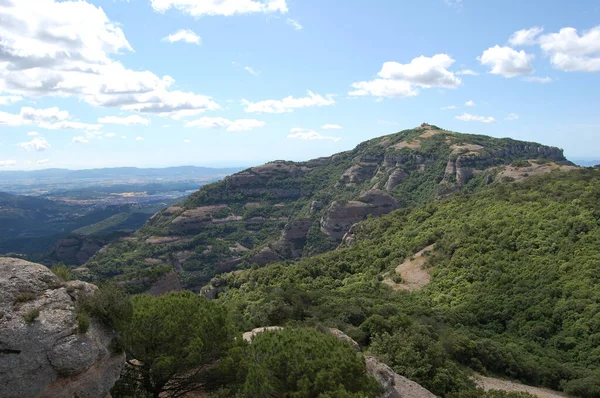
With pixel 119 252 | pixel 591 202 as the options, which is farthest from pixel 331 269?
pixel 119 252

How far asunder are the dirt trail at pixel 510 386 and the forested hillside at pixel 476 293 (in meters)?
0.71

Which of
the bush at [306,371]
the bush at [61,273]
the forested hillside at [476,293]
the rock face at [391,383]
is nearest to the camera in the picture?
the bush at [306,371]

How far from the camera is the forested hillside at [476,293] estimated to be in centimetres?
2488

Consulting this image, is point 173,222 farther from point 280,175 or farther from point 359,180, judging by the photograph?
point 359,180

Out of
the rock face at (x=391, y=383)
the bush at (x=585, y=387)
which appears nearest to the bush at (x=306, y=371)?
the rock face at (x=391, y=383)

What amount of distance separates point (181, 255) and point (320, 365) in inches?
3730

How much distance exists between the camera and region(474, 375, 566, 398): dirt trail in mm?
22891

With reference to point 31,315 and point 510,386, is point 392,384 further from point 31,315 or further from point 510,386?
point 31,315

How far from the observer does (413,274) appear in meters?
45.0

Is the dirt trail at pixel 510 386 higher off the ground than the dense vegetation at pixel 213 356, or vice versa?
the dense vegetation at pixel 213 356

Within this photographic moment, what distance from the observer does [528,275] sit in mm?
36188

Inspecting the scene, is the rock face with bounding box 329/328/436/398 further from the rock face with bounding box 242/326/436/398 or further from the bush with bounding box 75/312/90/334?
the bush with bounding box 75/312/90/334

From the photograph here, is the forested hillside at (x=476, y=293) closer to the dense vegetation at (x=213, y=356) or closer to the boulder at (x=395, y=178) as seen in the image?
the dense vegetation at (x=213, y=356)

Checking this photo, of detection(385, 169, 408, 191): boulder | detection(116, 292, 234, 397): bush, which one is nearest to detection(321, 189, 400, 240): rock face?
detection(385, 169, 408, 191): boulder
